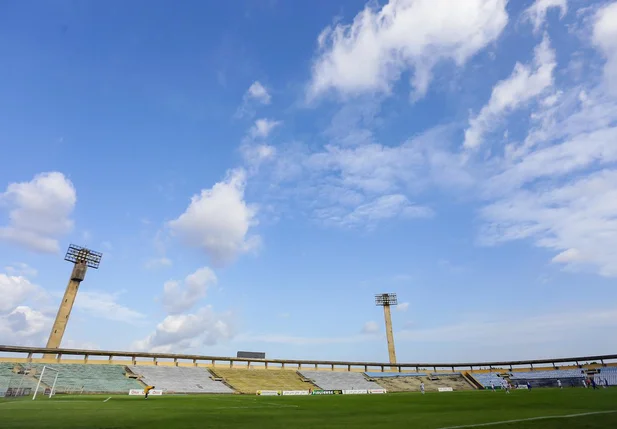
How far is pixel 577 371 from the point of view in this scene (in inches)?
3201

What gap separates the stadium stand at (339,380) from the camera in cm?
7149

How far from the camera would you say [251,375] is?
69.8 metres

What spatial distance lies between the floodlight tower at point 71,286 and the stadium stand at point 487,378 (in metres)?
89.2

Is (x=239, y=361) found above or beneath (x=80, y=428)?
above

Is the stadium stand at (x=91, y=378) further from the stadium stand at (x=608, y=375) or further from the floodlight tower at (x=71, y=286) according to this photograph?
the stadium stand at (x=608, y=375)

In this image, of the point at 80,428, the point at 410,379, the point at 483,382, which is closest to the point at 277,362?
the point at 410,379

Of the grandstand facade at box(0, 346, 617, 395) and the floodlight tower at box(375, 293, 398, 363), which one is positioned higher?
the floodlight tower at box(375, 293, 398, 363)

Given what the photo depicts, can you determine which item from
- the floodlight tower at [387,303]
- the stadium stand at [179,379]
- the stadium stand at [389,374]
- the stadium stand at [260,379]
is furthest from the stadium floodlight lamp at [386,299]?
the stadium stand at [179,379]

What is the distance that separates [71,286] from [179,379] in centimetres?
3128

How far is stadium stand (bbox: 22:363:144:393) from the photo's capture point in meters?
46.7

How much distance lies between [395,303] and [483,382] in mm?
33086

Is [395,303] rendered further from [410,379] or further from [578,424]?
[578,424]

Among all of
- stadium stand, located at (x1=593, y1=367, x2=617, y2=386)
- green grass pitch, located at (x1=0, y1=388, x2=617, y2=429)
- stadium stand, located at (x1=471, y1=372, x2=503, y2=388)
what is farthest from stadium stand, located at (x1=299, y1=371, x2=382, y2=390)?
green grass pitch, located at (x1=0, y1=388, x2=617, y2=429)

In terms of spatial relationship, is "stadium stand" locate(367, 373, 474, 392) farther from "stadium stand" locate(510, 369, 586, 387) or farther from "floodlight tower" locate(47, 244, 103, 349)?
"floodlight tower" locate(47, 244, 103, 349)
